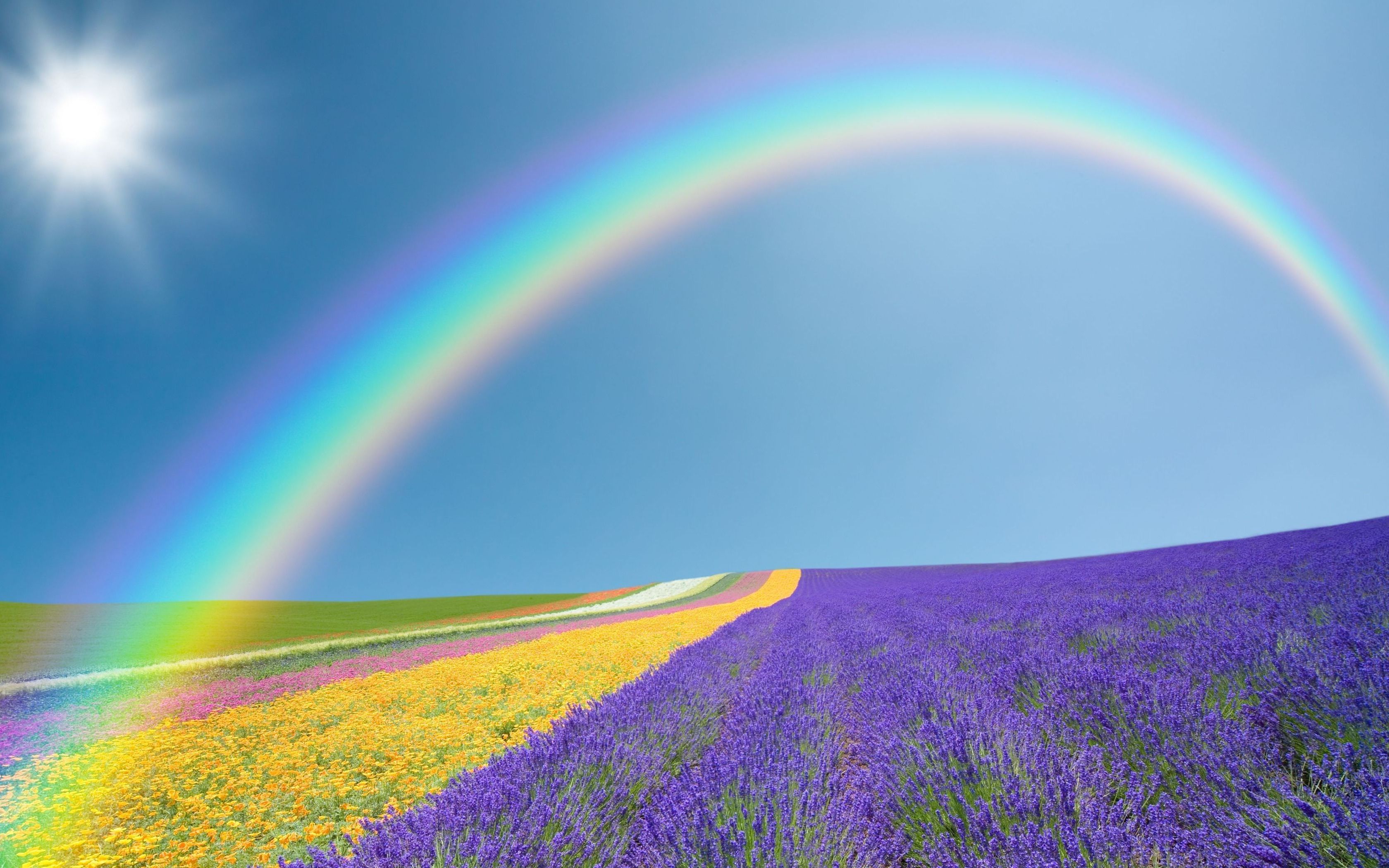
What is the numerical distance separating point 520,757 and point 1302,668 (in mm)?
3710

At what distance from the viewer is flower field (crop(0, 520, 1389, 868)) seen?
5.70 feet

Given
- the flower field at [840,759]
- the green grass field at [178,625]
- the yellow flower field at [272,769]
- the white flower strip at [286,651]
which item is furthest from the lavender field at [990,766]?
the green grass field at [178,625]

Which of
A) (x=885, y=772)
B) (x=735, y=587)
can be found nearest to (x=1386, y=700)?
(x=885, y=772)

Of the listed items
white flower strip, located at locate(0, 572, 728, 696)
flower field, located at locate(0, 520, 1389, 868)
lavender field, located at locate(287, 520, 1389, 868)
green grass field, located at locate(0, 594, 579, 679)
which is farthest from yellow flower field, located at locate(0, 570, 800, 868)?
green grass field, located at locate(0, 594, 579, 679)

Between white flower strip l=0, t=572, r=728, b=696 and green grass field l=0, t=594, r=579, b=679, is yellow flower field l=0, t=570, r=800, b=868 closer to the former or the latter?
white flower strip l=0, t=572, r=728, b=696

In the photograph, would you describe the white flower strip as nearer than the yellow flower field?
No

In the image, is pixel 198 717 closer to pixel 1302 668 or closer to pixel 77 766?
pixel 77 766

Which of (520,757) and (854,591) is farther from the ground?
(520,757)

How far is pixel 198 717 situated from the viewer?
6.42m

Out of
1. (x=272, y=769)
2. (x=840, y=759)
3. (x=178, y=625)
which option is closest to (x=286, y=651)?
(x=272, y=769)

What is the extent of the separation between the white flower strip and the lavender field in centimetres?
1230

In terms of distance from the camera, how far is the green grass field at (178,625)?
1524 centimetres

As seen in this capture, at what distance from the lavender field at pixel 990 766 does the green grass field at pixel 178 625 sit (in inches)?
669

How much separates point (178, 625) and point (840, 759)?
33583 millimetres
